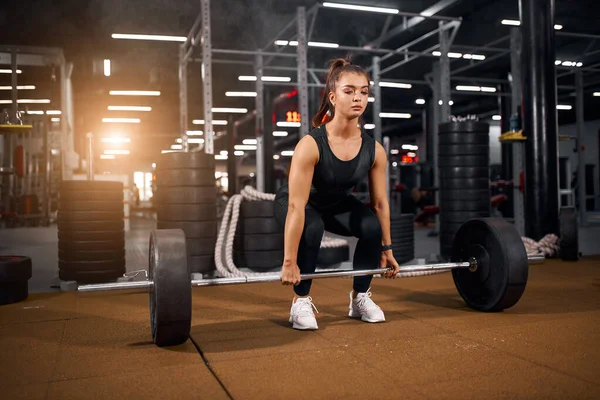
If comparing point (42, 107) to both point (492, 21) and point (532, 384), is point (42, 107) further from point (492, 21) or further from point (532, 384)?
point (532, 384)

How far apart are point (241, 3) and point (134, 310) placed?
198 inches

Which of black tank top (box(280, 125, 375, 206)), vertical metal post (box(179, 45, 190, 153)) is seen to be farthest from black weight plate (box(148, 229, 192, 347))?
vertical metal post (box(179, 45, 190, 153))

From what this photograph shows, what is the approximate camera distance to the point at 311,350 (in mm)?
1679

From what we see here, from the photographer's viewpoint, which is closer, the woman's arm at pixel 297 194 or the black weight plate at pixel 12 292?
the woman's arm at pixel 297 194

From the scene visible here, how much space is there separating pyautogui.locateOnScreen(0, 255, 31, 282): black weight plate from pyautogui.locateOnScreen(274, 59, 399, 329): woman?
1370mm

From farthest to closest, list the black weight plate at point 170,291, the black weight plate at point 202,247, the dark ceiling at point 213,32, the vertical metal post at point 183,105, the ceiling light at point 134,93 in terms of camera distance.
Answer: the ceiling light at point 134,93, the dark ceiling at point 213,32, the vertical metal post at point 183,105, the black weight plate at point 202,247, the black weight plate at point 170,291

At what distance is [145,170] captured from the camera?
20.5 metres

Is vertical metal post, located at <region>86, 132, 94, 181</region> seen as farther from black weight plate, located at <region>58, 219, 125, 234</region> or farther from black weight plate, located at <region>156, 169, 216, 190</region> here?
black weight plate, located at <region>156, 169, 216, 190</region>

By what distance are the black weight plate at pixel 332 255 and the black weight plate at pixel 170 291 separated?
1.97 metres

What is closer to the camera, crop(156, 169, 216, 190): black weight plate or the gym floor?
the gym floor

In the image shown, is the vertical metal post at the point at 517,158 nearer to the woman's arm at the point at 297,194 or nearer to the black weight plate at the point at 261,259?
the black weight plate at the point at 261,259

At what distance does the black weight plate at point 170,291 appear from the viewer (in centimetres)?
163

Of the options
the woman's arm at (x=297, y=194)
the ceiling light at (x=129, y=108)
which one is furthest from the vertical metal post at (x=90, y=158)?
the ceiling light at (x=129, y=108)

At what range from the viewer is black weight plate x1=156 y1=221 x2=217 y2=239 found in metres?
Result: 3.16
